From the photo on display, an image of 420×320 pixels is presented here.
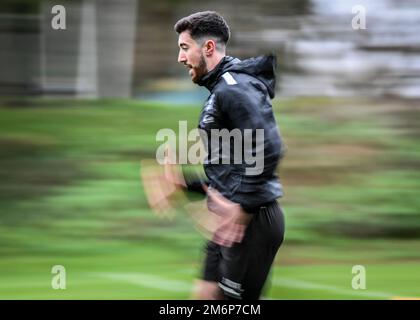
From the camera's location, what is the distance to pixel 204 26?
14.1 ft

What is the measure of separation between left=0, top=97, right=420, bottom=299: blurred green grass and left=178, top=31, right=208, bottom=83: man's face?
90.1 inches

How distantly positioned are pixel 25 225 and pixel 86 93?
3.13 metres

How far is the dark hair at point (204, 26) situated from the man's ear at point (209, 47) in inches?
1.5

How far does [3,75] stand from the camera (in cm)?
1120

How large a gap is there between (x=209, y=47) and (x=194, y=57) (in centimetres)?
9

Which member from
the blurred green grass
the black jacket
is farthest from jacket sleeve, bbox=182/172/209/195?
the blurred green grass

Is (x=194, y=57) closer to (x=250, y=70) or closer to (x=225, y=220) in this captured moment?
(x=250, y=70)

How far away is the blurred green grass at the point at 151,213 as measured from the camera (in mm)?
7160

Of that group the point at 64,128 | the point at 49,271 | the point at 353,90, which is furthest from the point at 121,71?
the point at 49,271

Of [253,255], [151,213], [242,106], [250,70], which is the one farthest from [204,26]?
[151,213]

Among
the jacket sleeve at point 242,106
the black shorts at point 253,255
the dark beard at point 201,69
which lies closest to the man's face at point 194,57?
the dark beard at point 201,69

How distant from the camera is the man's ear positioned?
4305 millimetres

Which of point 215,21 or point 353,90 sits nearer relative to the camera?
point 215,21
